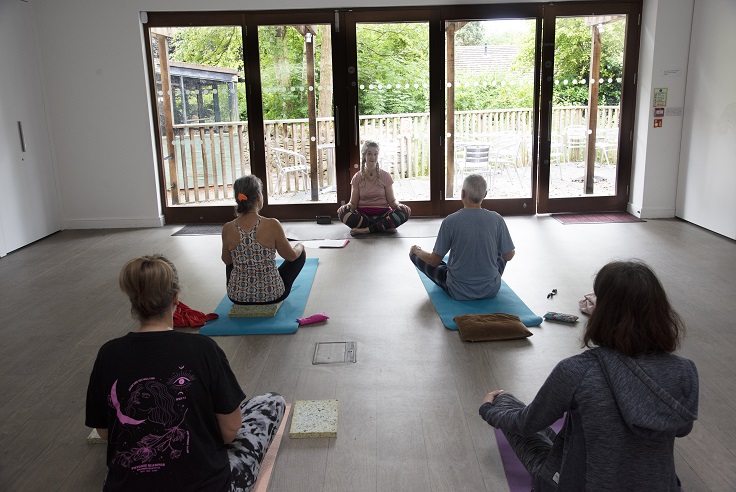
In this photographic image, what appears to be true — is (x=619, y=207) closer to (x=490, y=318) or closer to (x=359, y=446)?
(x=490, y=318)

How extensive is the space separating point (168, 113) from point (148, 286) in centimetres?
595

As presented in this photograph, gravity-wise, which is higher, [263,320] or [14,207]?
[14,207]

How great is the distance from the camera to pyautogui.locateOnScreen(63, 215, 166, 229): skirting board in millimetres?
7379

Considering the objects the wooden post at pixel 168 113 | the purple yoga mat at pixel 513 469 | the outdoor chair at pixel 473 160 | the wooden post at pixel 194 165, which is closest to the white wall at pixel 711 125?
the outdoor chair at pixel 473 160

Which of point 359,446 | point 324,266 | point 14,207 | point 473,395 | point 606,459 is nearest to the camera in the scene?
point 606,459

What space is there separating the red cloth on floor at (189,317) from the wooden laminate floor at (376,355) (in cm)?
36

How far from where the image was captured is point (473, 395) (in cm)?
311

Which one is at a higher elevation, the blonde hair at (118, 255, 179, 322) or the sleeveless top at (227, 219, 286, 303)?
the blonde hair at (118, 255, 179, 322)

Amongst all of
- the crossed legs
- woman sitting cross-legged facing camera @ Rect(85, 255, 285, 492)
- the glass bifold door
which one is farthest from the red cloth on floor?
the glass bifold door

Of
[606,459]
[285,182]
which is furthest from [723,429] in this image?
[285,182]

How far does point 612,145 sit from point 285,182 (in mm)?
3783

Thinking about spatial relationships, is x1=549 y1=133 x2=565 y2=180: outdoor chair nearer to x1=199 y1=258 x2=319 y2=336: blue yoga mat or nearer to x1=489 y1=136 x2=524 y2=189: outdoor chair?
x1=489 y1=136 x2=524 y2=189: outdoor chair

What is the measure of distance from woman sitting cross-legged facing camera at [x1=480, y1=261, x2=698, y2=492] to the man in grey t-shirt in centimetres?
239

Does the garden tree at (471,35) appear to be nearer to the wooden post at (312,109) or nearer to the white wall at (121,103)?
the white wall at (121,103)
